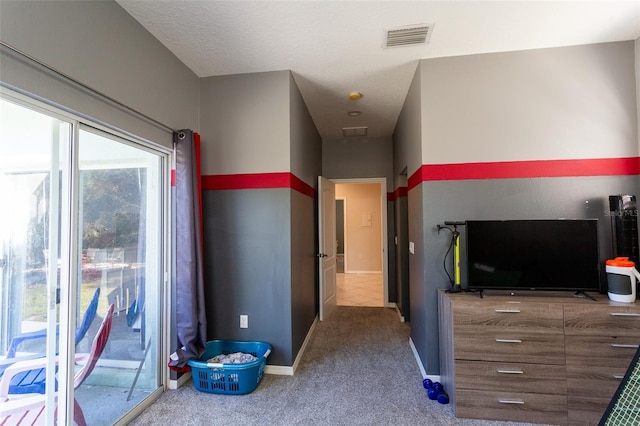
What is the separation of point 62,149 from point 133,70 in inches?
29.2

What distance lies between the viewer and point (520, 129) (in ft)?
7.48

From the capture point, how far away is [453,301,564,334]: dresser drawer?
72.7 inches

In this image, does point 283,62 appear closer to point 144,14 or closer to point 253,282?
point 144,14

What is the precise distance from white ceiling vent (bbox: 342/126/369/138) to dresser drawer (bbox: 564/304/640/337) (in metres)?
3.26

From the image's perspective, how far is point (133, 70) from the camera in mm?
1900

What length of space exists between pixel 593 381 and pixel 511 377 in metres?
0.50

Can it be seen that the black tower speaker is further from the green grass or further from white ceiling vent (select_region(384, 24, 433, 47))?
the green grass

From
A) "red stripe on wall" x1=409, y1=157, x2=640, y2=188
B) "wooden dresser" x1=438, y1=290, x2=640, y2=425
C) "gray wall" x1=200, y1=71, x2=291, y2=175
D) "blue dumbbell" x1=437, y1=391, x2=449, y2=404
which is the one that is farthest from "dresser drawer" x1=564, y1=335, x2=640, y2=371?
"gray wall" x1=200, y1=71, x2=291, y2=175

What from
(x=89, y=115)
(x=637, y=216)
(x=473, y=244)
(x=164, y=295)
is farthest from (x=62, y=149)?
(x=637, y=216)

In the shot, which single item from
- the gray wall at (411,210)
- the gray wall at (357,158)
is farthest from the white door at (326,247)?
the gray wall at (411,210)

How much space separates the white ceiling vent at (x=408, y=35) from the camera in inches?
80.0

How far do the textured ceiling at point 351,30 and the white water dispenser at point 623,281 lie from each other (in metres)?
1.77

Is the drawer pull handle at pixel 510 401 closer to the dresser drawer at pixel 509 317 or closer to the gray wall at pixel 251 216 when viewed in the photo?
the dresser drawer at pixel 509 317

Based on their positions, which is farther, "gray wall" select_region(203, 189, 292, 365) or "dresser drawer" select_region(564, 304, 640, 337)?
"gray wall" select_region(203, 189, 292, 365)
